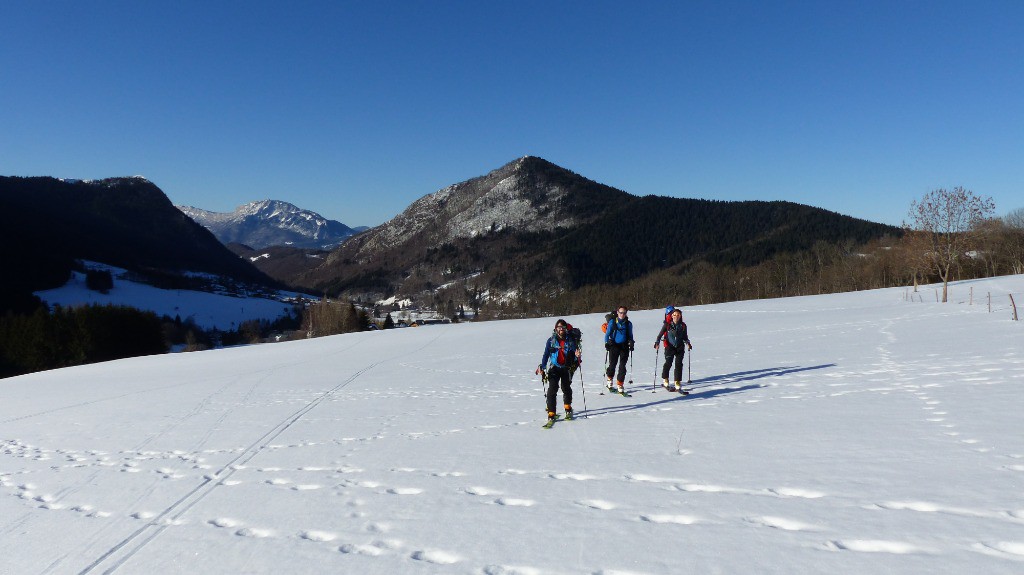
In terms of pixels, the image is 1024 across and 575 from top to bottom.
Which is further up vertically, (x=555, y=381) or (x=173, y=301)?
(x=555, y=381)

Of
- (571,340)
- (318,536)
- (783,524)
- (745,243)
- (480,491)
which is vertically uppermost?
(745,243)

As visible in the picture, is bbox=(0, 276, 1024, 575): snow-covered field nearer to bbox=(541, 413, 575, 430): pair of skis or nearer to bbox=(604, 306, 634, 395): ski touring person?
bbox=(541, 413, 575, 430): pair of skis

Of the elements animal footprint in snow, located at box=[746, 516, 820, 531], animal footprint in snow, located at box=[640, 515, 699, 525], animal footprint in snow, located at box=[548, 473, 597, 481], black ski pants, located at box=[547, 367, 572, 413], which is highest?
black ski pants, located at box=[547, 367, 572, 413]

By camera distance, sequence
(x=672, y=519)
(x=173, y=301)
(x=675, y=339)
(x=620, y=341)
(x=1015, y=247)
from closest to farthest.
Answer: (x=672, y=519)
(x=675, y=339)
(x=620, y=341)
(x=1015, y=247)
(x=173, y=301)

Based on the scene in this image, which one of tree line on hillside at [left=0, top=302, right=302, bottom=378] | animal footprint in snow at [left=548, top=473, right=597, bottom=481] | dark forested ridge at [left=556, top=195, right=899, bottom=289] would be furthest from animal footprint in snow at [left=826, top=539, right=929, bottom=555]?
dark forested ridge at [left=556, top=195, right=899, bottom=289]

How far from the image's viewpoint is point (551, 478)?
707 cm

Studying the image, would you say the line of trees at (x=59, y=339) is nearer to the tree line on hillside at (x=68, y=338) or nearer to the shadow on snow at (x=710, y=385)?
the tree line on hillside at (x=68, y=338)

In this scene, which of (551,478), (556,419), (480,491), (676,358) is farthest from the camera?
(676,358)

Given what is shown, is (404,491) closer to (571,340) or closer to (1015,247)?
(571,340)

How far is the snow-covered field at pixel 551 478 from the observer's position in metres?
4.83

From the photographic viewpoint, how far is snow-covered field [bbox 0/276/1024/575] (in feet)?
15.9

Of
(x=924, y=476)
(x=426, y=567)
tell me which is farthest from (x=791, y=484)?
Result: (x=426, y=567)

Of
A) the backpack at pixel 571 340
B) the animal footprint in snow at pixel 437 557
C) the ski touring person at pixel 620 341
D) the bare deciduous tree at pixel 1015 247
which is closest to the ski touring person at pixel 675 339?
the ski touring person at pixel 620 341

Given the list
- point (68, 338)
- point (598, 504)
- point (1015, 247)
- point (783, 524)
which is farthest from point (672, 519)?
point (1015, 247)
